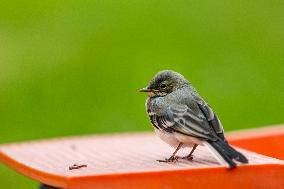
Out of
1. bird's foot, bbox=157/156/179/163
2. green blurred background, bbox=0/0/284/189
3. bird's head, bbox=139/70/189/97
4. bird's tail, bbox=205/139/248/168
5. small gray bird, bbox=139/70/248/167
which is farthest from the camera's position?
green blurred background, bbox=0/0/284/189

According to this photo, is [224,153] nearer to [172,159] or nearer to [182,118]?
[172,159]

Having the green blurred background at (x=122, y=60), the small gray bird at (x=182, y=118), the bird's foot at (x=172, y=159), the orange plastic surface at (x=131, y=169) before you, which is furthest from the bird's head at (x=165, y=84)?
the green blurred background at (x=122, y=60)

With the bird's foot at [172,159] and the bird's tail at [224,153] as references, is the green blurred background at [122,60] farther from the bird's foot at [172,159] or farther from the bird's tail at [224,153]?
the bird's tail at [224,153]

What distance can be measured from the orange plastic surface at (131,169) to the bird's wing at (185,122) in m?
0.11

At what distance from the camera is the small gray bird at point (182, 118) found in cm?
387

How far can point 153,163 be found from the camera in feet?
12.1

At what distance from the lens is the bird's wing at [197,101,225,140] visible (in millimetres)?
3933

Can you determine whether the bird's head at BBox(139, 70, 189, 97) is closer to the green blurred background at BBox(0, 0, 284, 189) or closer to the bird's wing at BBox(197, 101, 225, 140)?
the bird's wing at BBox(197, 101, 225, 140)

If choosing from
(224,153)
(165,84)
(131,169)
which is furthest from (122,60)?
(131,169)

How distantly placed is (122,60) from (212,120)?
4564 mm

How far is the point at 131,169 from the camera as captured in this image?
3.38 meters

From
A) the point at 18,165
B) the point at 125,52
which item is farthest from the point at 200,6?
the point at 18,165

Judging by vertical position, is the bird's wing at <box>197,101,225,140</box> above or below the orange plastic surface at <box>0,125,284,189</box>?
above

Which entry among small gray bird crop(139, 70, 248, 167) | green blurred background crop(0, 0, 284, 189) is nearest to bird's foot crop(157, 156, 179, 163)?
small gray bird crop(139, 70, 248, 167)
